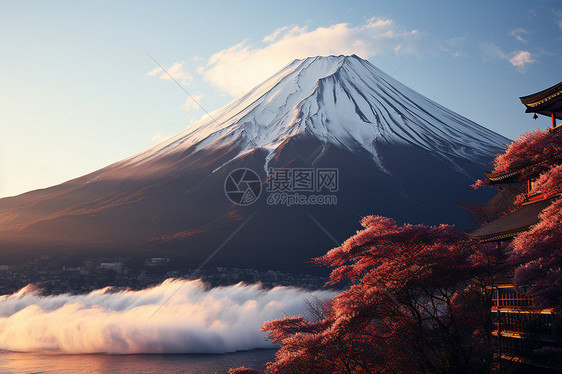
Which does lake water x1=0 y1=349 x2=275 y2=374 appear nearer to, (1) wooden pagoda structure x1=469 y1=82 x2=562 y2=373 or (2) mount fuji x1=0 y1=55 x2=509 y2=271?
(1) wooden pagoda structure x1=469 y1=82 x2=562 y2=373

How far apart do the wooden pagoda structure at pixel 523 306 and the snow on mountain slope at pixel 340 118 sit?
75.4 m

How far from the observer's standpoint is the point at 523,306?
49.1ft

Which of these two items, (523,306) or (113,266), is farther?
(113,266)

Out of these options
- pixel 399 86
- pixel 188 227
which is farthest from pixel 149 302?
pixel 399 86

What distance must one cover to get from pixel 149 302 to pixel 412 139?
62.0 metres

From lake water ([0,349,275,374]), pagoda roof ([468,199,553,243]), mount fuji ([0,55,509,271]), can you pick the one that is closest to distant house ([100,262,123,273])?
mount fuji ([0,55,509,271])

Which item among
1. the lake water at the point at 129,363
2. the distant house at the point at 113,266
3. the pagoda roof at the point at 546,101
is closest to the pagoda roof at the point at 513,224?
the pagoda roof at the point at 546,101

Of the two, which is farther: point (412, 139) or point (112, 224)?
point (412, 139)

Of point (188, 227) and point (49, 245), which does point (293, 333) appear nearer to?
point (188, 227)

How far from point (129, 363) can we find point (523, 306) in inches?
1333

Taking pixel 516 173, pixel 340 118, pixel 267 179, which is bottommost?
pixel 516 173

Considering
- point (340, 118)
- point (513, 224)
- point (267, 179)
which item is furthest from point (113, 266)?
point (513, 224)

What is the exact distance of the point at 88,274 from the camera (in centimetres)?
7019

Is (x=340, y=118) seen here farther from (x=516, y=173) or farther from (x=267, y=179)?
(x=516, y=173)
